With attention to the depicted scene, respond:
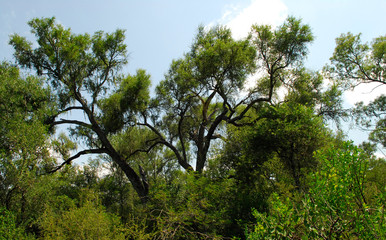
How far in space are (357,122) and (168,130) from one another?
11581 millimetres

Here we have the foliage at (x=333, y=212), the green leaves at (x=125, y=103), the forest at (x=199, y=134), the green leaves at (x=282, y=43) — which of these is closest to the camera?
the foliage at (x=333, y=212)

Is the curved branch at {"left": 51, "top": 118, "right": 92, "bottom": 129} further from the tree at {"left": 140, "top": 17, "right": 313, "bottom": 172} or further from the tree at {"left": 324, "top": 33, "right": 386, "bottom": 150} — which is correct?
the tree at {"left": 324, "top": 33, "right": 386, "bottom": 150}

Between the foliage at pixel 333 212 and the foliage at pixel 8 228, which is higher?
the foliage at pixel 8 228

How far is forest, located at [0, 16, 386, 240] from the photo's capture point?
7.02 m

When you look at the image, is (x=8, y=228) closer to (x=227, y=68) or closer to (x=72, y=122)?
(x=72, y=122)

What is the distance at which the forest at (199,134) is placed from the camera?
7.02 m

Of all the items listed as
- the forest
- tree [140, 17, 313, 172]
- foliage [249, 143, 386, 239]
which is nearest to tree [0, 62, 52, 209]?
the forest

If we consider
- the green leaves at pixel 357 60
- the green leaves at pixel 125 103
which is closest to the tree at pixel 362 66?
the green leaves at pixel 357 60

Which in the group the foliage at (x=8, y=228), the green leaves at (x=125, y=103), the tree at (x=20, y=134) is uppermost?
the green leaves at (x=125, y=103)

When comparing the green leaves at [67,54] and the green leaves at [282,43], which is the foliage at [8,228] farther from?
the green leaves at [282,43]

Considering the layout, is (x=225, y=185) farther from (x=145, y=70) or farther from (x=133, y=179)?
(x=145, y=70)

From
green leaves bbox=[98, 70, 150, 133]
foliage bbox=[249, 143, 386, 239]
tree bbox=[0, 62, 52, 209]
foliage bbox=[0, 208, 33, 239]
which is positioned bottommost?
foliage bbox=[249, 143, 386, 239]

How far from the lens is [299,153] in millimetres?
7996

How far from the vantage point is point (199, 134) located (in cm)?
1406
